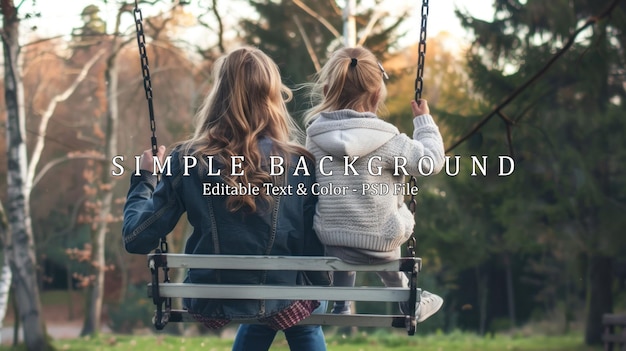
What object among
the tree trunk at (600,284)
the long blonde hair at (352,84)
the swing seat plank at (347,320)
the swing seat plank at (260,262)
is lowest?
the tree trunk at (600,284)

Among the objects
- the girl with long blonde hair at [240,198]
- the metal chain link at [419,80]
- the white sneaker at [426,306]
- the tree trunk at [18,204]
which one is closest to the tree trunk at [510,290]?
the tree trunk at [18,204]

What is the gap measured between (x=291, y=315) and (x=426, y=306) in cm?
53

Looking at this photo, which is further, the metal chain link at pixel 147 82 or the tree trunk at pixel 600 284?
the tree trunk at pixel 600 284

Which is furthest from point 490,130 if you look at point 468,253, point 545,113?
point 468,253

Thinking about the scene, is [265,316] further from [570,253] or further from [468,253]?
[468,253]

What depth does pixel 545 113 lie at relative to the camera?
1447 centimetres

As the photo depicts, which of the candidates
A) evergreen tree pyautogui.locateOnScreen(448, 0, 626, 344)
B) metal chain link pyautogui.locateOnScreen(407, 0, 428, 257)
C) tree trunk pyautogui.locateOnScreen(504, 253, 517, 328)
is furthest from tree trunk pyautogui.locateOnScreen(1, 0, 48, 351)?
tree trunk pyautogui.locateOnScreen(504, 253, 517, 328)

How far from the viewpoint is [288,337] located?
3.24 m

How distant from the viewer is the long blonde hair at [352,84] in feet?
10.8

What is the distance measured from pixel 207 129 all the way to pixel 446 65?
21436 mm

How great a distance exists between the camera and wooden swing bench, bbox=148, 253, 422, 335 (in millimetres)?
2936

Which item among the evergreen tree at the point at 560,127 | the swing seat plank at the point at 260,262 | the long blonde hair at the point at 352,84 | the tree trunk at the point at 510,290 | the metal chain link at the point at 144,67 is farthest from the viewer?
the tree trunk at the point at 510,290

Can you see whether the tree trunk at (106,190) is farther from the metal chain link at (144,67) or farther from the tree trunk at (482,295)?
the metal chain link at (144,67)

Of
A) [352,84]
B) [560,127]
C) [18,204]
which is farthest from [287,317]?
[560,127]
